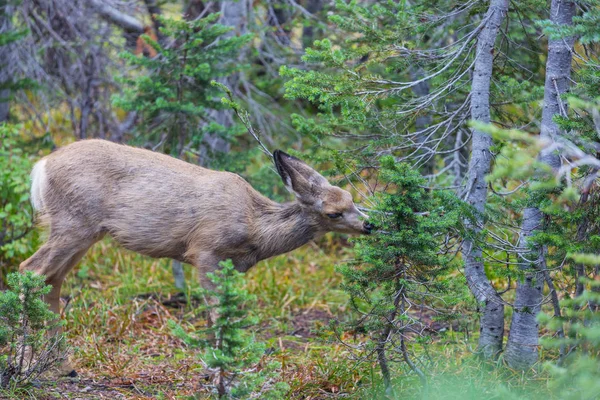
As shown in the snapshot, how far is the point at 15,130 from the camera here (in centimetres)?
796

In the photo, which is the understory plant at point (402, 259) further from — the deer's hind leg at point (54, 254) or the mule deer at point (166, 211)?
the deer's hind leg at point (54, 254)

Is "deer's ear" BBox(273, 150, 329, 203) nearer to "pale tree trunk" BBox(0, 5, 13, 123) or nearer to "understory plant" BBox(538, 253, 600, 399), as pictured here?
"understory plant" BBox(538, 253, 600, 399)

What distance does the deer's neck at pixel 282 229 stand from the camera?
20.8 feet

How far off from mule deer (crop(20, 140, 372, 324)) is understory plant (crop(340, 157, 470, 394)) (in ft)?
2.84

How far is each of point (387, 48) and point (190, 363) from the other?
134 inches

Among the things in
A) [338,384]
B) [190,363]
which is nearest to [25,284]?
[190,363]

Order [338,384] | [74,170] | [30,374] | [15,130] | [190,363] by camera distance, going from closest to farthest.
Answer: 1. [30,374]
2. [338,384]
3. [74,170]
4. [190,363]
5. [15,130]

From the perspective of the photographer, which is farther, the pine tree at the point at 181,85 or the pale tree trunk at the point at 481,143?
the pine tree at the point at 181,85

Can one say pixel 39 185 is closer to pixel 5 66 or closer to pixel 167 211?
pixel 167 211

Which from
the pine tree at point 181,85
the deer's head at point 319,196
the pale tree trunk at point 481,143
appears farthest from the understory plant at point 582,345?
the pine tree at point 181,85

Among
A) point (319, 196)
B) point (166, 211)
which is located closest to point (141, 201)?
point (166, 211)

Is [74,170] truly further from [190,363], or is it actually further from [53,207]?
[190,363]

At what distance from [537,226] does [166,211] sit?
312 centimetres

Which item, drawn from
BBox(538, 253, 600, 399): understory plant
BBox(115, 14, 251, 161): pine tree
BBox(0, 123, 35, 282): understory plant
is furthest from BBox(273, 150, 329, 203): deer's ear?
BBox(0, 123, 35, 282): understory plant
